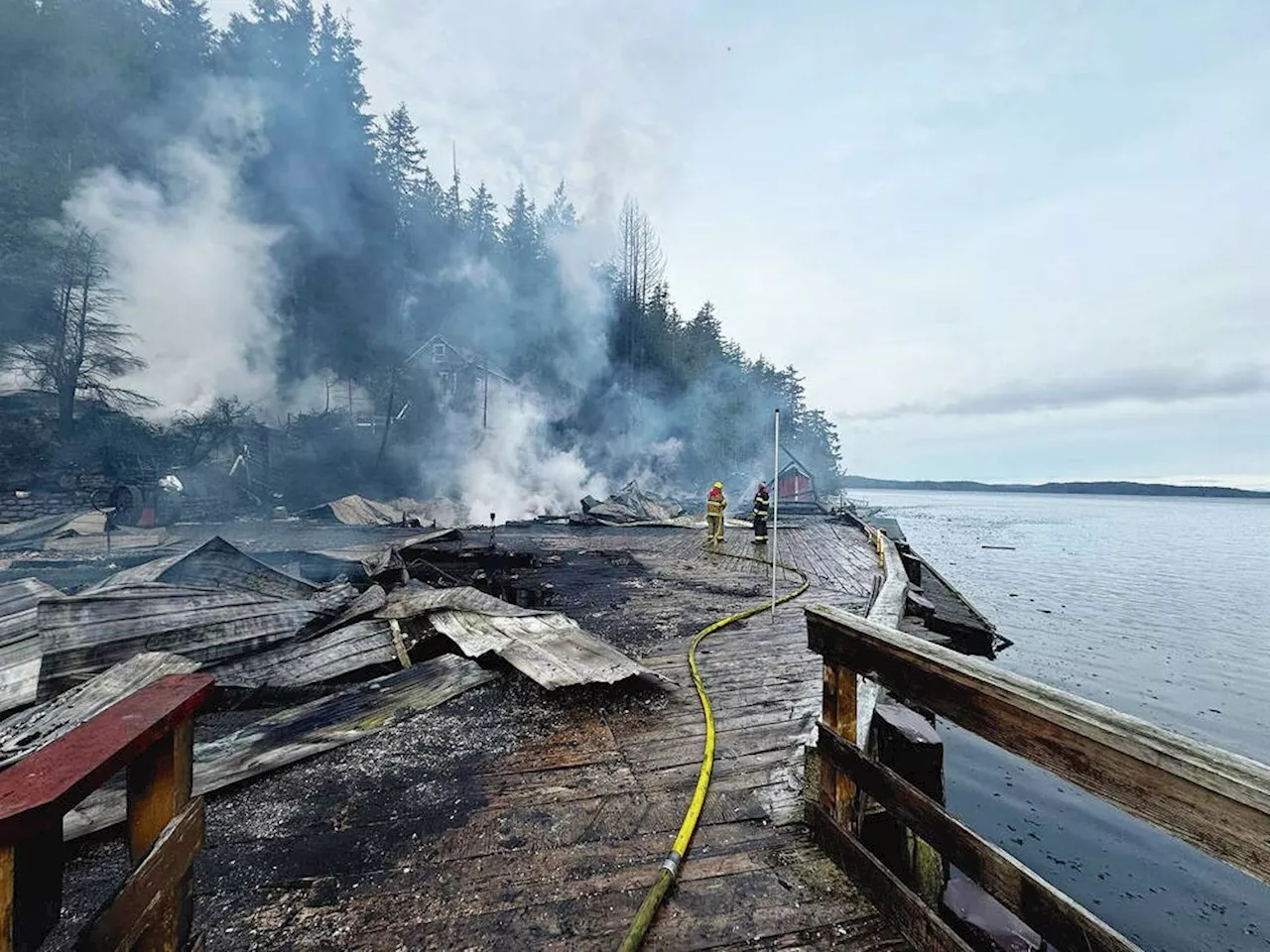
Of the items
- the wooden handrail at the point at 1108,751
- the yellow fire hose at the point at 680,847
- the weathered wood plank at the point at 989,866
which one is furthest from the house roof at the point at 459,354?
the wooden handrail at the point at 1108,751

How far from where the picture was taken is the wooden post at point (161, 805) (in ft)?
4.80

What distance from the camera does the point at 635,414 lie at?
4806 cm

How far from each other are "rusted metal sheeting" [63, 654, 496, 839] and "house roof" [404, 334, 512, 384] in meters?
31.8

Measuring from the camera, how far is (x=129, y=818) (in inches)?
57.7

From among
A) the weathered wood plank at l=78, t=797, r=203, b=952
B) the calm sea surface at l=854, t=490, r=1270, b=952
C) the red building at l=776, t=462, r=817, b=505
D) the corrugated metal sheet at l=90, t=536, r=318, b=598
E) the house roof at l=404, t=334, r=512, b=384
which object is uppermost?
the house roof at l=404, t=334, r=512, b=384

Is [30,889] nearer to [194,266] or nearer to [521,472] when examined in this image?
[194,266]

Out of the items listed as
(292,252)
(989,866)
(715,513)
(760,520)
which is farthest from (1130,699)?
(292,252)

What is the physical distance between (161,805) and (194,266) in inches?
1210

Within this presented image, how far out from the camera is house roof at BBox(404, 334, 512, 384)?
3375 cm

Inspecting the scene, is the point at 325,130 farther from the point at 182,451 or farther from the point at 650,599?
the point at 650,599

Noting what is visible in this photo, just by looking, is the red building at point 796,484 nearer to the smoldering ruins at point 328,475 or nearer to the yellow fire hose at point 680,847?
the smoldering ruins at point 328,475

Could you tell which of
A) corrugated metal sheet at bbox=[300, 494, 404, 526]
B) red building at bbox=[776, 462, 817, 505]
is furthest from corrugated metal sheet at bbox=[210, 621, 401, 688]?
red building at bbox=[776, 462, 817, 505]

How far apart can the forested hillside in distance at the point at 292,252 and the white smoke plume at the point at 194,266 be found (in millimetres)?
121

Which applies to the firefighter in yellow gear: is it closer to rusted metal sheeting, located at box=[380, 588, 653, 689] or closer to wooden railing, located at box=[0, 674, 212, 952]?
rusted metal sheeting, located at box=[380, 588, 653, 689]
